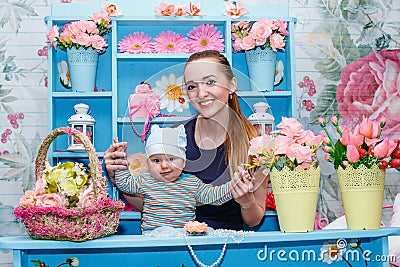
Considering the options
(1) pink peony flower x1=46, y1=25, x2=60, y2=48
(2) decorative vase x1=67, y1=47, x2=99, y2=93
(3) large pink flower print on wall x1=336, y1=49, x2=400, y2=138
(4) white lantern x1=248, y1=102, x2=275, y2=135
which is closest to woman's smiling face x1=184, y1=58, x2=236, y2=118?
(4) white lantern x1=248, y1=102, x2=275, y2=135

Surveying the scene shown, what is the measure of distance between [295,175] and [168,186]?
43 centimetres

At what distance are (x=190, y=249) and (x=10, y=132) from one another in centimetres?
145

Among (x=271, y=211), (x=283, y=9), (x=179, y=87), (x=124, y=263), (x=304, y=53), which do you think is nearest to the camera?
(x=124, y=263)

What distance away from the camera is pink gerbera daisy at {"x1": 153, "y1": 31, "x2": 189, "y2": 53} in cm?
255

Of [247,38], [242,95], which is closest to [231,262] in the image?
[242,95]

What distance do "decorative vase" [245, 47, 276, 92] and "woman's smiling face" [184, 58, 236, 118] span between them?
0.44 m

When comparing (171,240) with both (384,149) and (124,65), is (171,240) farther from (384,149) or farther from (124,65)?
(124,65)

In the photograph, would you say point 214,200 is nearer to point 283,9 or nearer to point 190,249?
point 190,249

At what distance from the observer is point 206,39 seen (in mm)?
2561

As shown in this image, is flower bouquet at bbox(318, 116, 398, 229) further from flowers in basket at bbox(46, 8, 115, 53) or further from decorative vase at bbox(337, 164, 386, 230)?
flowers in basket at bbox(46, 8, 115, 53)

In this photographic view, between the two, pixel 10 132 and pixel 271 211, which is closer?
pixel 271 211

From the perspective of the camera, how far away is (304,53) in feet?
9.58

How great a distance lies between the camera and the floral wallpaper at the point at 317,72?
109 inches

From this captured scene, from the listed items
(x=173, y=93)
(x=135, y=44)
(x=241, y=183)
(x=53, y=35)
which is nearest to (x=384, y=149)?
(x=241, y=183)
